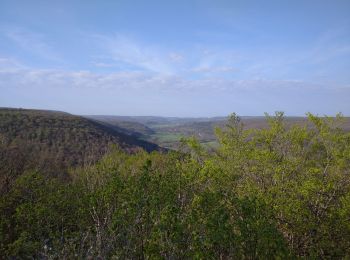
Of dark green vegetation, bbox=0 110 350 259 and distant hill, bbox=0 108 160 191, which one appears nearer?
dark green vegetation, bbox=0 110 350 259

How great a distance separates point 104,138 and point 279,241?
326 ft

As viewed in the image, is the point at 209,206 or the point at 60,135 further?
the point at 60,135

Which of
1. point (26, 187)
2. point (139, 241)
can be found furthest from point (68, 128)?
point (139, 241)

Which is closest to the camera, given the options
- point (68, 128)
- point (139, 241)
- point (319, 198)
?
point (139, 241)

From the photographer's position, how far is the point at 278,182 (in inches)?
768

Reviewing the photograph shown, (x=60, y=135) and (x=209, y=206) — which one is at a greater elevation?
(x=209, y=206)

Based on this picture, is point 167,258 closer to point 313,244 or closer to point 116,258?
point 116,258

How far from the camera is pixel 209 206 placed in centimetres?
1221

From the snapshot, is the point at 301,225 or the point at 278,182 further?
the point at 278,182

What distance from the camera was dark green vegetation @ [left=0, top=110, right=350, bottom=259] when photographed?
10.0m

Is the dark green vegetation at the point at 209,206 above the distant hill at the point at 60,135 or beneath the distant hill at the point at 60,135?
above

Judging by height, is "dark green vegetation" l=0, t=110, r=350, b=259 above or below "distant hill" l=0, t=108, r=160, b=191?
above

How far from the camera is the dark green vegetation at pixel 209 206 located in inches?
394

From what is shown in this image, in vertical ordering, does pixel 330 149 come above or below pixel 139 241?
above
